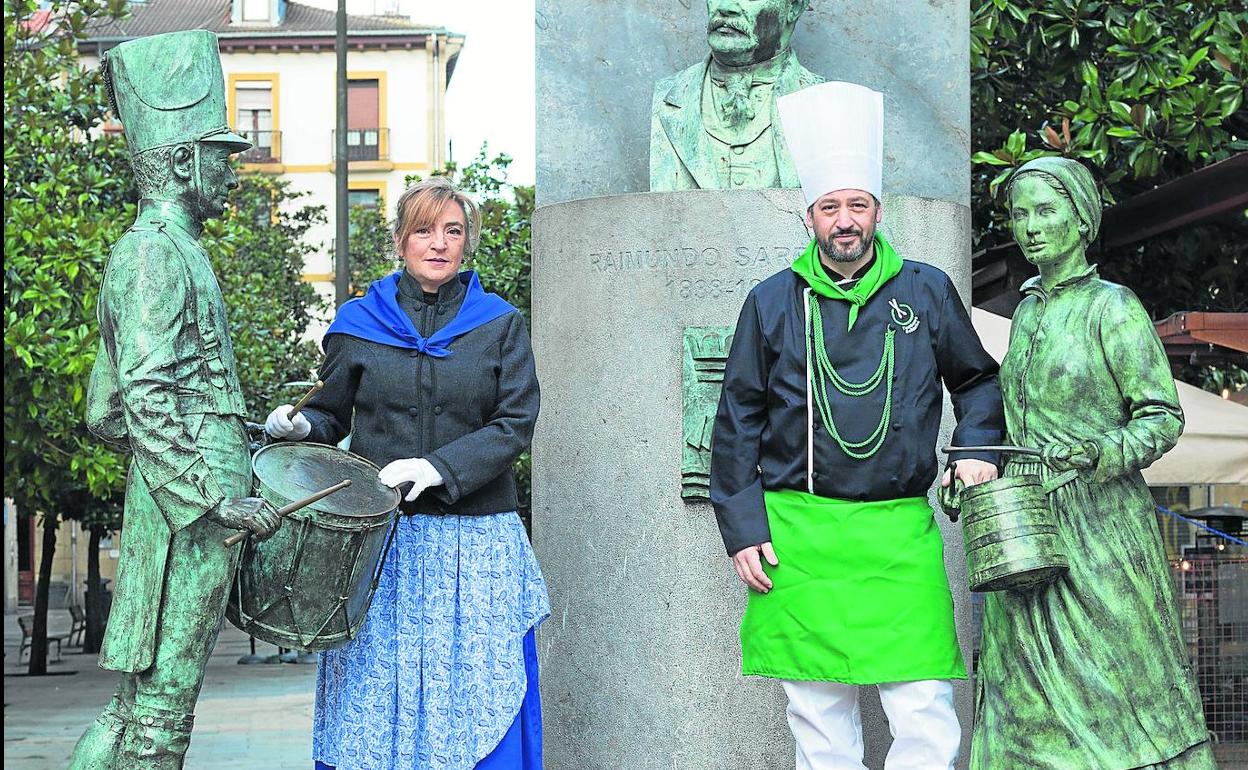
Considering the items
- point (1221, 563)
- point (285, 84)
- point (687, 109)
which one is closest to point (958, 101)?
point (687, 109)

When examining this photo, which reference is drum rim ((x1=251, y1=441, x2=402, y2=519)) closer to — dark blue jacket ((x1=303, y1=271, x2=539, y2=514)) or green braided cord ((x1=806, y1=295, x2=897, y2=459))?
dark blue jacket ((x1=303, y1=271, x2=539, y2=514))

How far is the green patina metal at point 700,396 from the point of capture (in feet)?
21.2

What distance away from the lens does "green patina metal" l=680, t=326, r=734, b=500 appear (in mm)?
6465

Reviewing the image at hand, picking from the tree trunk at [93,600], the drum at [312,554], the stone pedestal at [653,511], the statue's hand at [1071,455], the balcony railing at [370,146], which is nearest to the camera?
the statue's hand at [1071,455]

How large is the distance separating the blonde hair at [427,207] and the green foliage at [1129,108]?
479cm

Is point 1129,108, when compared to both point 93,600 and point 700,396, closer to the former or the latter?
point 700,396

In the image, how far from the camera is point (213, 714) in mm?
16703

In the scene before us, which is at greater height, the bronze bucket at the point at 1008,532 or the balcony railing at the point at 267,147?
the balcony railing at the point at 267,147

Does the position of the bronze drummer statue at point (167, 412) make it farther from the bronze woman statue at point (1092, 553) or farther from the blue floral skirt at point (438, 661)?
the bronze woman statue at point (1092, 553)

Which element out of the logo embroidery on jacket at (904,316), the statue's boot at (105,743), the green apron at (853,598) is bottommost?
the statue's boot at (105,743)

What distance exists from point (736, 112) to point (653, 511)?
1.54 meters

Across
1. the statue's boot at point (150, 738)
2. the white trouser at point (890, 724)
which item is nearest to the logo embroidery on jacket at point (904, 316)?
the white trouser at point (890, 724)

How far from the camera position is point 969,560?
510 centimetres

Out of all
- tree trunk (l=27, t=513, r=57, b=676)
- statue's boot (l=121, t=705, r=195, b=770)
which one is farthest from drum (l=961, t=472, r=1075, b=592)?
tree trunk (l=27, t=513, r=57, b=676)
